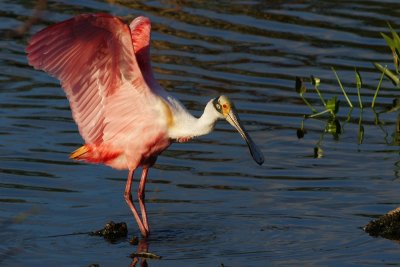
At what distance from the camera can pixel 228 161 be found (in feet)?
30.2

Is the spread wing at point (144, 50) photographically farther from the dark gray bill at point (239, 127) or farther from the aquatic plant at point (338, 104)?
the aquatic plant at point (338, 104)

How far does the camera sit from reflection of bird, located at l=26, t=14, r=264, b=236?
7.51m

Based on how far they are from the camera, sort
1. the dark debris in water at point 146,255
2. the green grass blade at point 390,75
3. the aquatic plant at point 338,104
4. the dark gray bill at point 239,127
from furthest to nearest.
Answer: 1. the green grass blade at point 390,75
2. the aquatic plant at point 338,104
3. the dark gray bill at point 239,127
4. the dark debris in water at point 146,255

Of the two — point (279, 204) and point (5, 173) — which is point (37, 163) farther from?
point (279, 204)

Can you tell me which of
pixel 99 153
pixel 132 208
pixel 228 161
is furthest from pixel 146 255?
pixel 228 161

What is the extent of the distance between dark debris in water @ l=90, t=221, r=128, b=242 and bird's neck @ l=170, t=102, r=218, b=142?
69cm

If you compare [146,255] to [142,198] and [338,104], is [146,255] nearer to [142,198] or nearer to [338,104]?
[142,198]

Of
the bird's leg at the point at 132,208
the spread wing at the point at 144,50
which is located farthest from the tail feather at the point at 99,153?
the spread wing at the point at 144,50

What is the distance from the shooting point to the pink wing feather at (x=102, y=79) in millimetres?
7480

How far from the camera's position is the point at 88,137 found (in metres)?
7.98

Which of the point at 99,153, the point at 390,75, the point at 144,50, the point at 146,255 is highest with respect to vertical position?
the point at 144,50

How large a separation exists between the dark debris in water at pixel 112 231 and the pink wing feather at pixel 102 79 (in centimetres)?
54

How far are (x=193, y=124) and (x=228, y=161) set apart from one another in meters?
1.61

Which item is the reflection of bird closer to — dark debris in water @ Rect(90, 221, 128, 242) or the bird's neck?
the bird's neck
